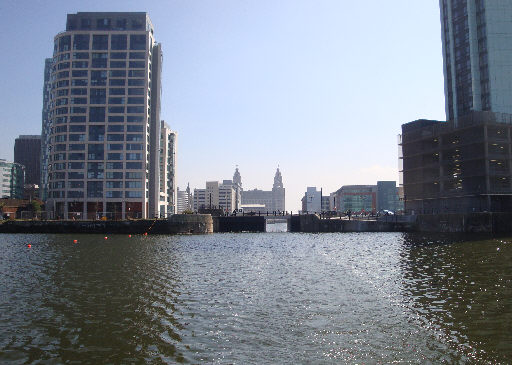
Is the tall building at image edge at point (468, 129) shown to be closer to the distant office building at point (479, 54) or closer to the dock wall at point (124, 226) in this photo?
the distant office building at point (479, 54)

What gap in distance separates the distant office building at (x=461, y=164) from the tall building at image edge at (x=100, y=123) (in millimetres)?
89311

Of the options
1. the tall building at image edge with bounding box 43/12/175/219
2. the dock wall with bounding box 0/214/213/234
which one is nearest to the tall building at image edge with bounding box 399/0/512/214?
the dock wall with bounding box 0/214/213/234

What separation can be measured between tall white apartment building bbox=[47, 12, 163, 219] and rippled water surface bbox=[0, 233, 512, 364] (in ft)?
385

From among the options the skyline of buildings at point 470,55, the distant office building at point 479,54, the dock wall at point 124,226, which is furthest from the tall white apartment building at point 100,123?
the distant office building at point 479,54

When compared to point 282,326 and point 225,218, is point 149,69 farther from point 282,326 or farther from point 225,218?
point 282,326

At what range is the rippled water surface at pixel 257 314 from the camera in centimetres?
1538

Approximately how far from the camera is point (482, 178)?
104 meters

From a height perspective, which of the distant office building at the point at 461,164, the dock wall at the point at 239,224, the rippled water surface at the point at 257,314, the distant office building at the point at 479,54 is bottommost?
the rippled water surface at the point at 257,314

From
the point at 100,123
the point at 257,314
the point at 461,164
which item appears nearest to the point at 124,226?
the point at 100,123

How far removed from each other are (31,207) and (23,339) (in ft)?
493

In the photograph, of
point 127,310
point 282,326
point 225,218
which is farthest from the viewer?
point 225,218

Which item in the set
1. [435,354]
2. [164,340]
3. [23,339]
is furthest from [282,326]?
[23,339]

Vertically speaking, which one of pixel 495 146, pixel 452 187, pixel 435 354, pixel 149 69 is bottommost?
pixel 435 354

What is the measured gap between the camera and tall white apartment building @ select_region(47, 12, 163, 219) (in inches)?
5955
